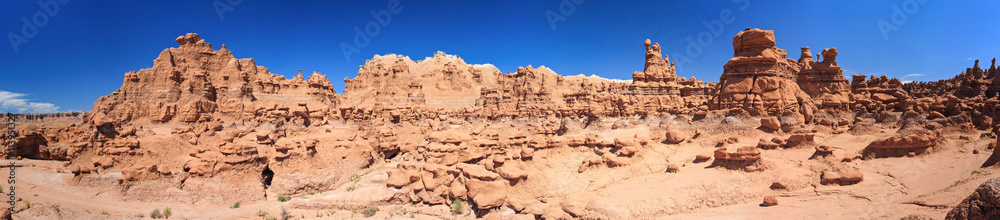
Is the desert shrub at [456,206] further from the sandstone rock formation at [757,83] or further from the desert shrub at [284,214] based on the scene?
the sandstone rock formation at [757,83]

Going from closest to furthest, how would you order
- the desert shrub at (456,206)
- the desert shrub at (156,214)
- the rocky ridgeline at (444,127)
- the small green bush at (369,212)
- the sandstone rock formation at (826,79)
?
1. the desert shrub at (156,214)
2. the desert shrub at (456,206)
3. the small green bush at (369,212)
4. the rocky ridgeline at (444,127)
5. the sandstone rock formation at (826,79)

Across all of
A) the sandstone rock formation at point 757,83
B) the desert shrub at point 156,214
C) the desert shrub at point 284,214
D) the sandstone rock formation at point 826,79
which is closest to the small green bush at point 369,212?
the desert shrub at point 284,214

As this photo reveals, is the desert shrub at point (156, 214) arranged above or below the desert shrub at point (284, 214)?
above

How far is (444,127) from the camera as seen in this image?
3591cm

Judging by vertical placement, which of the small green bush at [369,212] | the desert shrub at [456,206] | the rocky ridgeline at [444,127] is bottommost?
the small green bush at [369,212]

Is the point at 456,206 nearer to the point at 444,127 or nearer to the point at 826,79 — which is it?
the point at 444,127

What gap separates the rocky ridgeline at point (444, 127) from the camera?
506 inches

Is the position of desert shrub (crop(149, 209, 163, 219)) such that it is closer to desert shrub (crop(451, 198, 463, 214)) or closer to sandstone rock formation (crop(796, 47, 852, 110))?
desert shrub (crop(451, 198, 463, 214))

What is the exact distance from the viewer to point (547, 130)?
79.7 feet

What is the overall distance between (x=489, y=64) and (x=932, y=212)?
106 m

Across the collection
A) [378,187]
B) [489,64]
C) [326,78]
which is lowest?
[378,187]

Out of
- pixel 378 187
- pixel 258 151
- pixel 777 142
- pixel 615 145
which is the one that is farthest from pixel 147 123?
pixel 777 142

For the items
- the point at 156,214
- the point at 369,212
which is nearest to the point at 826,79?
the point at 369,212

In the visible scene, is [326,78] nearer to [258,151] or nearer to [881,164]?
[258,151]
